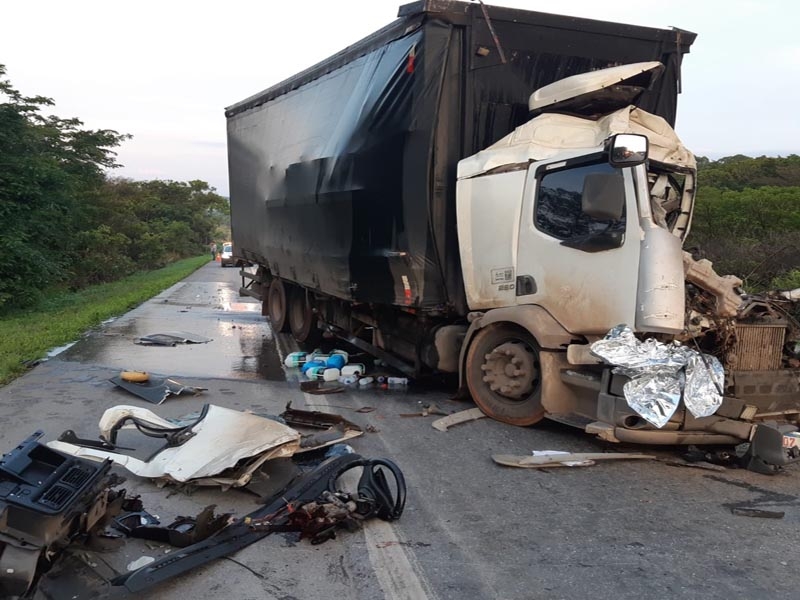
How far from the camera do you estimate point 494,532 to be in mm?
3996

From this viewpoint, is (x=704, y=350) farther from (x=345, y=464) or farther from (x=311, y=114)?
(x=311, y=114)

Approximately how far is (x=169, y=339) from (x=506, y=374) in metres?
6.75

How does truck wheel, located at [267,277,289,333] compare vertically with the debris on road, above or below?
above

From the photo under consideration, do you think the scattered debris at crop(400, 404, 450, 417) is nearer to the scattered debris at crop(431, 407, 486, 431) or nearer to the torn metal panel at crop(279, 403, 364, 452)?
the scattered debris at crop(431, 407, 486, 431)

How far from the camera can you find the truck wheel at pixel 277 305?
11969 mm

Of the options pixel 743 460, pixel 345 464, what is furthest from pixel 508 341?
pixel 345 464

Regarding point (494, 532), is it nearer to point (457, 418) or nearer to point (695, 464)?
point (695, 464)

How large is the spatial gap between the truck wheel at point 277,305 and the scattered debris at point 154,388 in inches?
168

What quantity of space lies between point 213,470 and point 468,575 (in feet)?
5.78

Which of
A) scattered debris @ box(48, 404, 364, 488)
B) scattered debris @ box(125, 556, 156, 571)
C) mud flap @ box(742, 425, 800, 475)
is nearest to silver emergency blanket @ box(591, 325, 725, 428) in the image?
mud flap @ box(742, 425, 800, 475)

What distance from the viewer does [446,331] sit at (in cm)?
696

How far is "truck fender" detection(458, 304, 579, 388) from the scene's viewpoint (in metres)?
5.68

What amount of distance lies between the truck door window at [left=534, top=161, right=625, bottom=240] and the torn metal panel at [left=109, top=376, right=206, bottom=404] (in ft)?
13.7

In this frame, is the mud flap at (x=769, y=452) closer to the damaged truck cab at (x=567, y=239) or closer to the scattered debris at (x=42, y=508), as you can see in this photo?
the damaged truck cab at (x=567, y=239)
